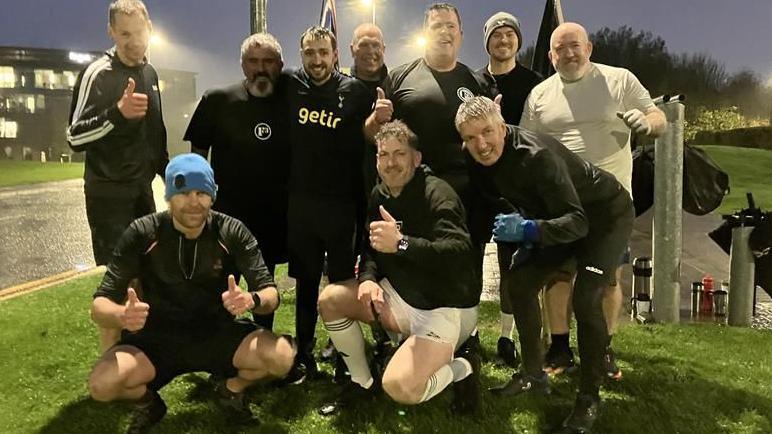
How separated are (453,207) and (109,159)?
2.17 meters

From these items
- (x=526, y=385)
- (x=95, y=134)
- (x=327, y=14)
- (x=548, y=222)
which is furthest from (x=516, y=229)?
(x=327, y=14)

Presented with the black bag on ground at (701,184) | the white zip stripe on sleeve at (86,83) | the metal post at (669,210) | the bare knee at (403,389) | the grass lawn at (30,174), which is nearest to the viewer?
the bare knee at (403,389)

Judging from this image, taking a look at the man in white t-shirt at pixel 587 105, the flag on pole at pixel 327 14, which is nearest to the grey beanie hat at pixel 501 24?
the man in white t-shirt at pixel 587 105

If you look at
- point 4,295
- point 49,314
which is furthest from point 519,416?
point 4,295

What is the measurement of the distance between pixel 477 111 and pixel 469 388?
5.10ft

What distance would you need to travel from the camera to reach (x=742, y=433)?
3.54 metres

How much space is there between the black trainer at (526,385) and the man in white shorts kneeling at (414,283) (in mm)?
267

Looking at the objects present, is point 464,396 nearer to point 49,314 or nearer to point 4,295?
point 49,314

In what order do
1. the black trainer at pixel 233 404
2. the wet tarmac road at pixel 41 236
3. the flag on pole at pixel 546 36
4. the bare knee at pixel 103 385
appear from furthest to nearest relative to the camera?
the wet tarmac road at pixel 41 236
the flag on pole at pixel 546 36
the black trainer at pixel 233 404
the bare knee at pixel 103 385

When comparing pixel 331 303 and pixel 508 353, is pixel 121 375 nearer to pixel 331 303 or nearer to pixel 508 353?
pixel 331 303

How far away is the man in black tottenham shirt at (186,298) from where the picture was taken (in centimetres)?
324

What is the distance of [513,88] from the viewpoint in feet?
14.5

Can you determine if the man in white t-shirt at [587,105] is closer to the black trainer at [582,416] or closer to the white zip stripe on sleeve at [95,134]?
the black trainer at [582,416]

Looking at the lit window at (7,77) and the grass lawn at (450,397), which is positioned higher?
the lit window at (7,77)
